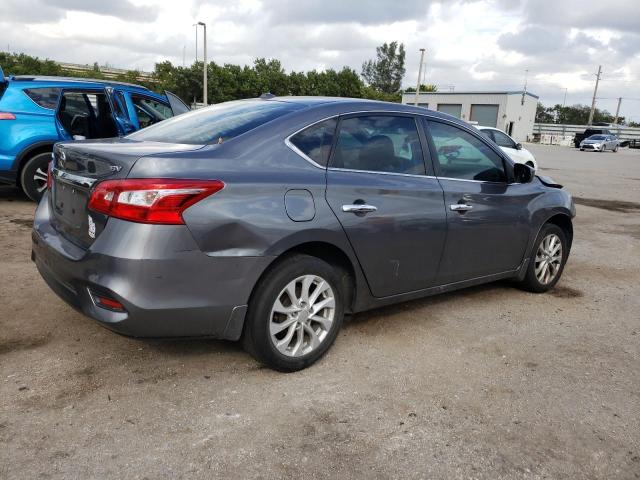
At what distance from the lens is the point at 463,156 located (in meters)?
4.23

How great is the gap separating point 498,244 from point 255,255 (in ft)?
7.56

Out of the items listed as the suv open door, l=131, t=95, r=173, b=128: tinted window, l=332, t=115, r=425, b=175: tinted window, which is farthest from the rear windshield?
the suv open door

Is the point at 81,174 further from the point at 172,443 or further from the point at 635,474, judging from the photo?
the point at 635,474

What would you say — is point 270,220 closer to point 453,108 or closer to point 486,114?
point 486,114

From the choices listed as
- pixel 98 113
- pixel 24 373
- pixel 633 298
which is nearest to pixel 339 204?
pixel 24 373

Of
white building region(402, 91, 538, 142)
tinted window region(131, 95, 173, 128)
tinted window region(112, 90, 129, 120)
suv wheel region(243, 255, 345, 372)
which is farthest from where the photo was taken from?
white building region(402, 91, 538, 142)

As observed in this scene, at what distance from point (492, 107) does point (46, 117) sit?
62396 millimetres

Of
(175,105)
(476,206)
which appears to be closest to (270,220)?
(476,206)

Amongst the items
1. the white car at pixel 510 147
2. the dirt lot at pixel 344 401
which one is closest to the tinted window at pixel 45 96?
the dirt lot at pixel 344 401

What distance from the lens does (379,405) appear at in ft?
9.89

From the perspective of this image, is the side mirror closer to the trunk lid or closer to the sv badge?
the trunk lid

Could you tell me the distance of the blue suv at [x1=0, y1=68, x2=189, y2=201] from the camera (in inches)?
287

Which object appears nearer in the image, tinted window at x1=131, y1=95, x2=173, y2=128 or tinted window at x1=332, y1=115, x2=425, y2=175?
tinted window at x1=332, y1=115, x2=425, y2=175

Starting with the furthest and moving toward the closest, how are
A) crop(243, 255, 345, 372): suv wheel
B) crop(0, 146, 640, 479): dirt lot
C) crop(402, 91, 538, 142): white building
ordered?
crop(402, 91, 538, 142): white building → crop(243, 255, 345, 372): suv wheel → crop(0, 146, 640, 479): dirt lot
